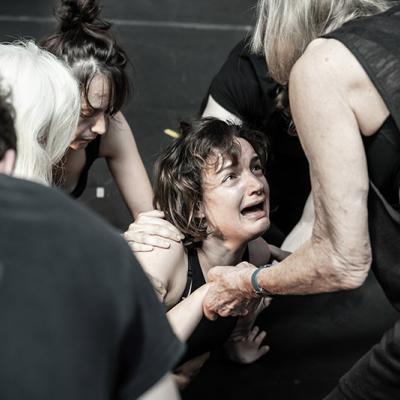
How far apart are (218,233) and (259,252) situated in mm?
214

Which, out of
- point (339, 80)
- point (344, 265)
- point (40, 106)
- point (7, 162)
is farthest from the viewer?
point (40, 106)

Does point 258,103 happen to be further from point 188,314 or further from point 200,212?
point 188,314

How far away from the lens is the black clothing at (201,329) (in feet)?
6.25

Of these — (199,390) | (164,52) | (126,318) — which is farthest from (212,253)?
(164,52)

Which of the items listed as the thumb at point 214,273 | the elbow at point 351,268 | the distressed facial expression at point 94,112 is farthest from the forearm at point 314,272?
the distressed facial expression at point 94,112

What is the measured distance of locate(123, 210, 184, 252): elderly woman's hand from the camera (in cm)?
179

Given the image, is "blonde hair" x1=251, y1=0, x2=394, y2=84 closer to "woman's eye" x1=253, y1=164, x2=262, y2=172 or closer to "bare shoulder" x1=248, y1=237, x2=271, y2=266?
"woman's eye" x1=253, y1=164, x2=262, y2=172

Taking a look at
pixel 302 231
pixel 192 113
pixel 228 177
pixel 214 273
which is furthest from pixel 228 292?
pixel 192 113

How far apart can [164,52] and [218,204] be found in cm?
183

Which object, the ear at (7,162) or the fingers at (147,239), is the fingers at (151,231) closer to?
the fingers at (147,239)

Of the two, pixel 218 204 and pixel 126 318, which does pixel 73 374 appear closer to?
pixel 126 318

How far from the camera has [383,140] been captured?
1336 mm

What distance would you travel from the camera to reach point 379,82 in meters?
1.28

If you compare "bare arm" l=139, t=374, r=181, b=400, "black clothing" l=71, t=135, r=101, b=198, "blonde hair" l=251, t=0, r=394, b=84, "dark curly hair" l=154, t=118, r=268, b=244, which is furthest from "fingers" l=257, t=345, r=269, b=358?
"bare arm" l=139, t=374, r=181, b=400
